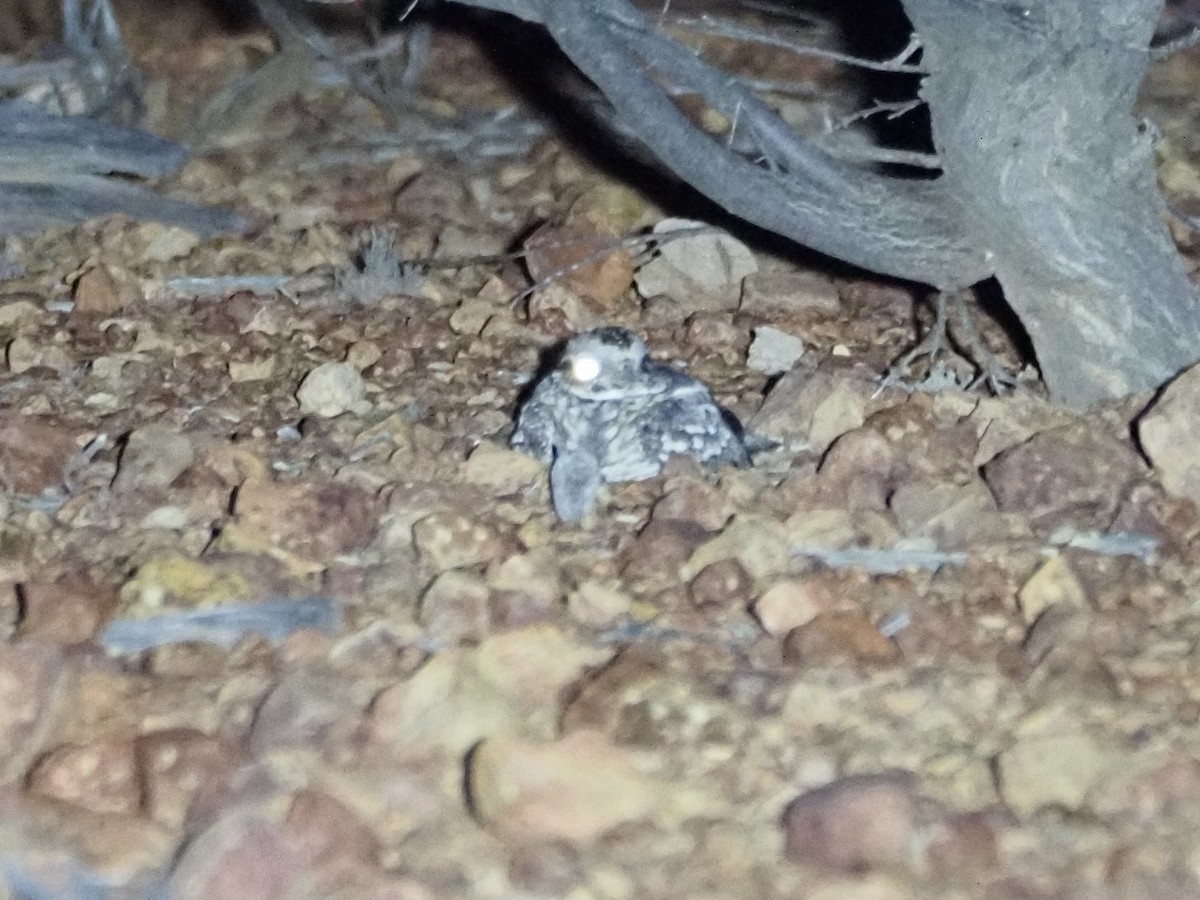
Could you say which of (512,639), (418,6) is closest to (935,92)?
(512,639)

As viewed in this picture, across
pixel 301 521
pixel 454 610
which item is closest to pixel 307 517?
pixel 301 521

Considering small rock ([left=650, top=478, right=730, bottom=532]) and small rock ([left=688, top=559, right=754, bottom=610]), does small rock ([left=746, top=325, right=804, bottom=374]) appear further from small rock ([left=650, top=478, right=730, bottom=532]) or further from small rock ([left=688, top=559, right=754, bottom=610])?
small rock ([left=688, top=559, right=754, bottom=610])

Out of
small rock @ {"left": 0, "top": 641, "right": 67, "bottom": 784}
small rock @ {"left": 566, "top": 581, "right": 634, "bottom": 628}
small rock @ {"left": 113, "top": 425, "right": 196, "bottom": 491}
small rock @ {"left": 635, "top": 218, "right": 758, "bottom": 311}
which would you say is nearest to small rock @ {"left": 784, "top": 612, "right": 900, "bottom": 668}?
small rock @ {"left": 566, "top": 581, "right": 634, "bottom": 628}

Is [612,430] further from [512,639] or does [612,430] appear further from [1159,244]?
[1159,244]

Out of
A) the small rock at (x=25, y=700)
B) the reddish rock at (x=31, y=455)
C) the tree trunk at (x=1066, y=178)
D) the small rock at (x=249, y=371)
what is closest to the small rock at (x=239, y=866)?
the small rock at (x=25, y=700)

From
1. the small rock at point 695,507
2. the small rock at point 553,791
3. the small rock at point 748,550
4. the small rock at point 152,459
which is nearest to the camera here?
the small rock at point 553,791

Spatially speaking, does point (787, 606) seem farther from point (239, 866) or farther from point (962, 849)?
point (239, 866)

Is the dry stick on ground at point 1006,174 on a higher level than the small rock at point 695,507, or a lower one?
higher

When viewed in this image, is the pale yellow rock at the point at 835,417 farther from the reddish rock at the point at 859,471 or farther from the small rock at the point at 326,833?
the small rock at the point at 326,833
